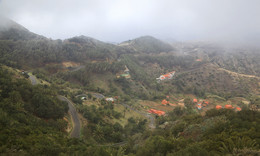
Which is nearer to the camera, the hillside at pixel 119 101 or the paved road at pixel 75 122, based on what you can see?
the hillside at pixel 119 101

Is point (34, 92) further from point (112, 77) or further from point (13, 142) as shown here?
point (112, 77)

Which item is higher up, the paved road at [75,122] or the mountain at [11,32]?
the mountain at [11,32]

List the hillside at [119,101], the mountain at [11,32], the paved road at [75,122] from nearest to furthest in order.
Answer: the hillside at [119,101] < the paved road at [75,122] < the mountain at [11,32]

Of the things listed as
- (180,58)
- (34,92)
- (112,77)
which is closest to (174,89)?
(112,77)

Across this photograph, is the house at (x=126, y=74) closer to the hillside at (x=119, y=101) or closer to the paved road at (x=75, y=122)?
the hillside at (x=119, y=101)

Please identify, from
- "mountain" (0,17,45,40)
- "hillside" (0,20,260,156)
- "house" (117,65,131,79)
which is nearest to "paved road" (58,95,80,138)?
"hillside" (0,20,260,156)

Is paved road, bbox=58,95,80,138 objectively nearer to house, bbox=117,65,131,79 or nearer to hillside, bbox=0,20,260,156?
hillside, bbox=0,20,260,156

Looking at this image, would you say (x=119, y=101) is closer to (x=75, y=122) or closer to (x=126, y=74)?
(x=75, y=122)

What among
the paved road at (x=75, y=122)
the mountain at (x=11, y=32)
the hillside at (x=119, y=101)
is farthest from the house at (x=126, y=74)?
the mountain at (x=11, y=32)

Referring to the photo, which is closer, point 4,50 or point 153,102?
point 4,50

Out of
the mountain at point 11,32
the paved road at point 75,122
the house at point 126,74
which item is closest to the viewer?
the paved road at point 75,122
